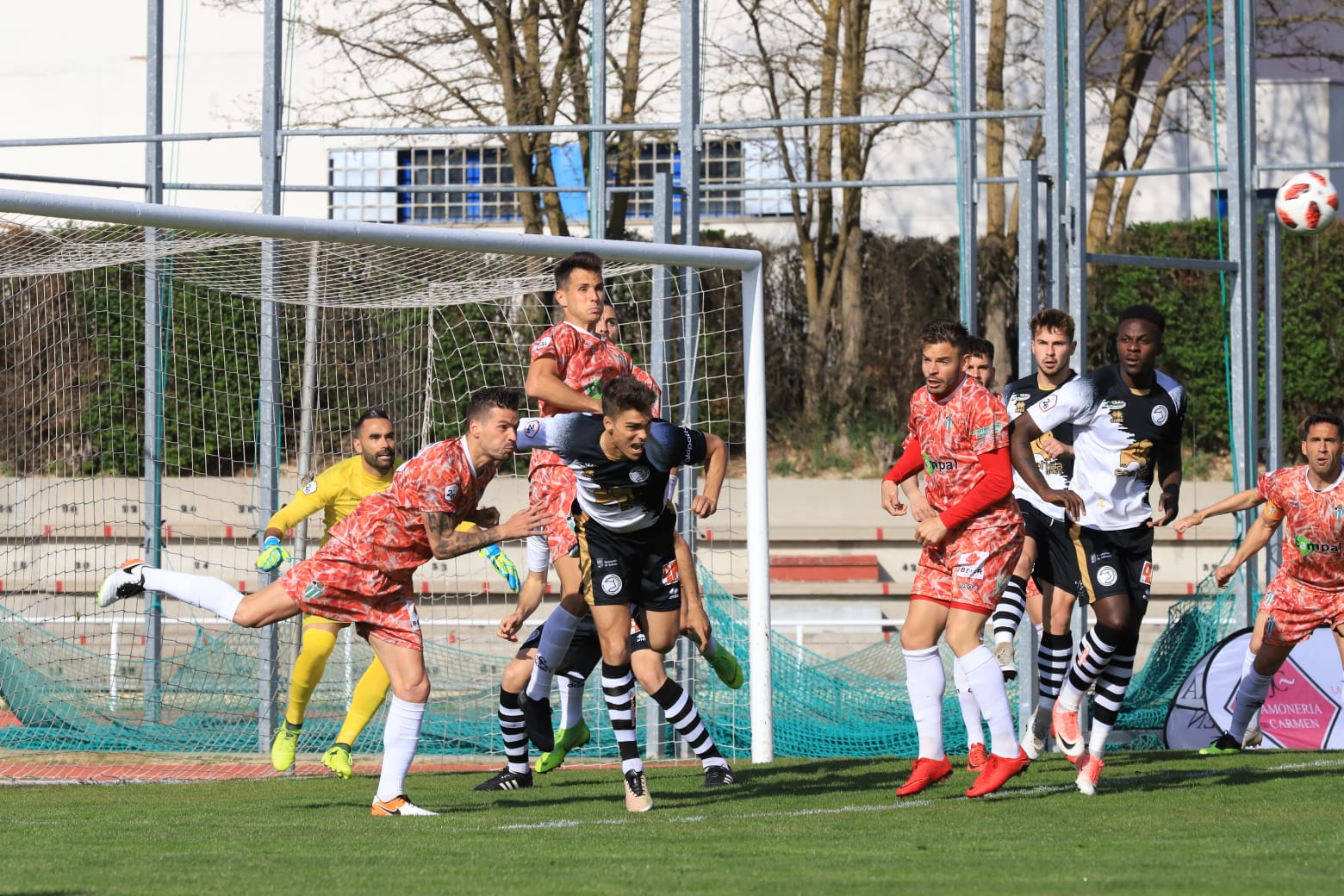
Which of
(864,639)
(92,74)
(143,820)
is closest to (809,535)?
(864,639)

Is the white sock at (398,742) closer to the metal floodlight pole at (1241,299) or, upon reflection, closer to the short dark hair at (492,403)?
the short dark hair at (492,403)

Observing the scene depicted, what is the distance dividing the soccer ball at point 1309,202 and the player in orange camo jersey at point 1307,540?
255 cm

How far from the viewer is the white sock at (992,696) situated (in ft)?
22.1

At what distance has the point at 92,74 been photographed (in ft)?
83.7

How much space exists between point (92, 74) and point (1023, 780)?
2165 cm

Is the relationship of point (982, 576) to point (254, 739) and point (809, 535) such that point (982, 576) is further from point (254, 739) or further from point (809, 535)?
point (809, 535)

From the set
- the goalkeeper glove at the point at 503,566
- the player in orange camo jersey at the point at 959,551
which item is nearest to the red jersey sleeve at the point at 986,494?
the player in orange camo jersey at the point at 959,551

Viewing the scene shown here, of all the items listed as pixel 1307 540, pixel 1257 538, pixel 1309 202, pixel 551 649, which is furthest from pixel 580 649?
pixel 1309 202

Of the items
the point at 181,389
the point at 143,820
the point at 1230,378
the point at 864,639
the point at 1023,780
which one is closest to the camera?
the point at 143,820

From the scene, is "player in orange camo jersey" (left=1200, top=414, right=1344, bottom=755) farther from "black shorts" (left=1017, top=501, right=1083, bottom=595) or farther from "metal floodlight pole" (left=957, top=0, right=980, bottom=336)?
"metal floodlight pole" (left=957, top=0, right=980, bottom=336)

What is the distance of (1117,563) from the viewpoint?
759 cm

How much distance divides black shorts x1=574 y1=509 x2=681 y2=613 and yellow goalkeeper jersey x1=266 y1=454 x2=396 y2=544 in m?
2.51

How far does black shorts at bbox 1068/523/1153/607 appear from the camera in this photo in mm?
7574

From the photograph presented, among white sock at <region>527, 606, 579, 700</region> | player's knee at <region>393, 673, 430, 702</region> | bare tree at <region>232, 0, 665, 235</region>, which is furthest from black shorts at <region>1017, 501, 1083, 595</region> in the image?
bare tree at <region>232, 0, 665, 235</region>
